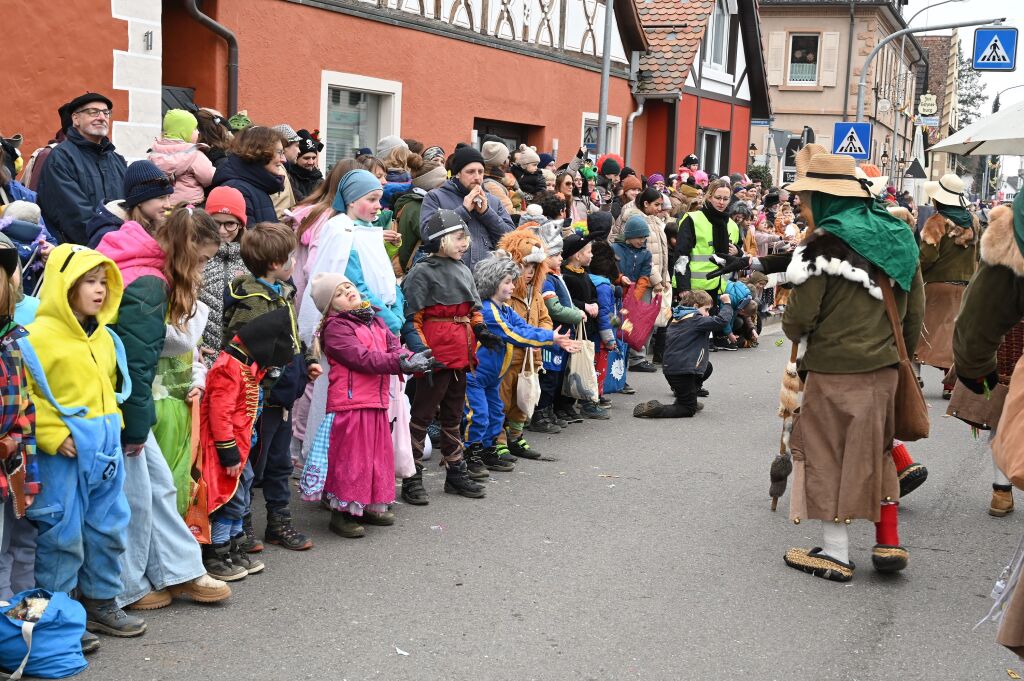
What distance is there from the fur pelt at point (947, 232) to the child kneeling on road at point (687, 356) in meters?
2.19

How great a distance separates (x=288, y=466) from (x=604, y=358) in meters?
4.66

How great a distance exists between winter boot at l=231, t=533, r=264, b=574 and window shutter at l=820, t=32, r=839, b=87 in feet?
149

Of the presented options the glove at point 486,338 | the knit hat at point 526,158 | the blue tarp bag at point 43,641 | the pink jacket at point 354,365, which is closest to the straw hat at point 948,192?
the knit hat at point 526,158

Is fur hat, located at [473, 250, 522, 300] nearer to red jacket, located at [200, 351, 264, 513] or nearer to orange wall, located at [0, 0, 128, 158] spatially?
red jacket, located at [200, 351, 264, 513]

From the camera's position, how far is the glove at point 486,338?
7.04 m

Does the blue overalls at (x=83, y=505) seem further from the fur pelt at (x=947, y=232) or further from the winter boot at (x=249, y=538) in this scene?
the fur pelt at (x=947, y=232)

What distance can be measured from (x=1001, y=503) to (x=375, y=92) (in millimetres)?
9739

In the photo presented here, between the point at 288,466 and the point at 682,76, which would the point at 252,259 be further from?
the point at 682,76

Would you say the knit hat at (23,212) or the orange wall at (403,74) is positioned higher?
the orange wall at (403,74)

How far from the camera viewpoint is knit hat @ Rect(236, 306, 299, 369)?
5.38 m

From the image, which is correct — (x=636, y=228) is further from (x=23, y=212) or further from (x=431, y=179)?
(x=23, y=212)

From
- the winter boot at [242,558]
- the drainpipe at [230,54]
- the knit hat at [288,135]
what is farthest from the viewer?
the drainpipe at [230,54]

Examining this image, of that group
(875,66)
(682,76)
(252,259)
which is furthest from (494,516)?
(875,66)

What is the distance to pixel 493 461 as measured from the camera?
7793 mm
